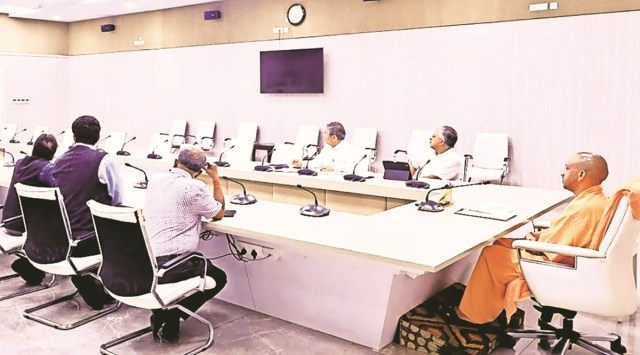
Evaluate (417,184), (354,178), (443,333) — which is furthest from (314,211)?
(354,178)

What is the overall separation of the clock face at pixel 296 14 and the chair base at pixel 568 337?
6.09 metres

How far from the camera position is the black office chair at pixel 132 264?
107 inches

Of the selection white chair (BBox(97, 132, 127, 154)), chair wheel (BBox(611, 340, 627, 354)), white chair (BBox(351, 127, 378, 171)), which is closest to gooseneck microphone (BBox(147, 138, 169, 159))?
white chair (BBox(97, 132, 127, 154))

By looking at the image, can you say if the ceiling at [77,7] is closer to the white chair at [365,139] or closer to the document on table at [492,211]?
the white chair at [365,139]

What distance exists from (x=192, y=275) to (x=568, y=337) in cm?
188

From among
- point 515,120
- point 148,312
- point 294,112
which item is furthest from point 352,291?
point 294,112

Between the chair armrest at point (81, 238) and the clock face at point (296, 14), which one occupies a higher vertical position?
the clock face at point (296, 14)

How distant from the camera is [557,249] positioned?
2689 millimetres

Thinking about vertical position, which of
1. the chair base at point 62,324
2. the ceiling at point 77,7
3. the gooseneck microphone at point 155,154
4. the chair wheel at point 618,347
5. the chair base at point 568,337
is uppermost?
the ceiling at point 77,7

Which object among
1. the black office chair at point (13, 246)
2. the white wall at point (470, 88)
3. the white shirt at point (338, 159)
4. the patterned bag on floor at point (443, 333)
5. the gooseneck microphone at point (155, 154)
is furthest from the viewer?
the gooseneck microphone at point (155, 154)

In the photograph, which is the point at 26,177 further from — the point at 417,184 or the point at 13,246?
the point at 417,184

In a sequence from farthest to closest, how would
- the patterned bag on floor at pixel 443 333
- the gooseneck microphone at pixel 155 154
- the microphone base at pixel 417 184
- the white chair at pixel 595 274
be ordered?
the gooseneck microphone at pixel 155 154
the microphone base at pixel 417 184
the patterned bag on floor at pixel 443 333
the white chair at pixel 595 274

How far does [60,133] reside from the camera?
462 inches

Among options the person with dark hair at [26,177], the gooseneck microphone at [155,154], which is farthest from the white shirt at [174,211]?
the gooseneck microphone at [155,154]
